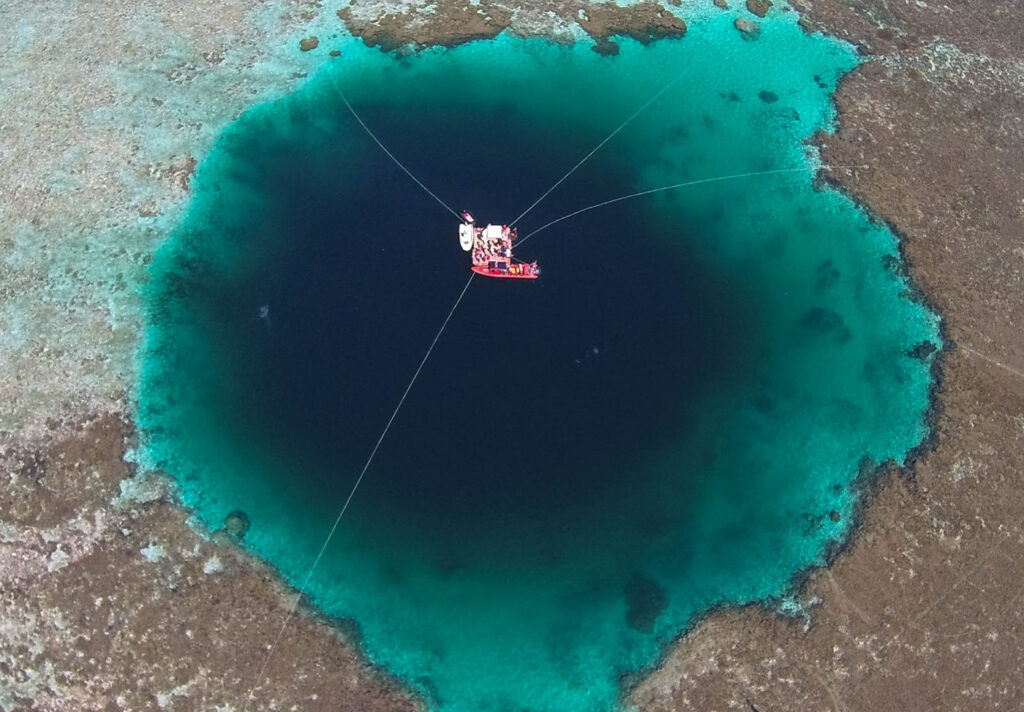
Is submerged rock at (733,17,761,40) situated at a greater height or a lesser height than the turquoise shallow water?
greater

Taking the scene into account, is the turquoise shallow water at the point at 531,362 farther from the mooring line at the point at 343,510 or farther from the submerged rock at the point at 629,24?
the submerged rock at the point at 629,24

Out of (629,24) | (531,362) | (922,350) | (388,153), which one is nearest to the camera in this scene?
(531,362)

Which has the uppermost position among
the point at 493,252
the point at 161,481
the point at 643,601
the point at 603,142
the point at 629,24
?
the point at 629,24

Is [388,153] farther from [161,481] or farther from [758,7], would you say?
[758,7]

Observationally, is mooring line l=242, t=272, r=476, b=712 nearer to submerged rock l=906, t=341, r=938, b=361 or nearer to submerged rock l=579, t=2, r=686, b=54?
submerged rock l=579, t=2, r=686, b=54

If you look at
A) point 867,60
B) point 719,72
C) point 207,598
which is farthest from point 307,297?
point 867,60

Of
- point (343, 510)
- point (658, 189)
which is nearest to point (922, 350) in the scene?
point (658, 189)

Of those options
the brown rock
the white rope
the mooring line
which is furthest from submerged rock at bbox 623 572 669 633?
the brown rock
